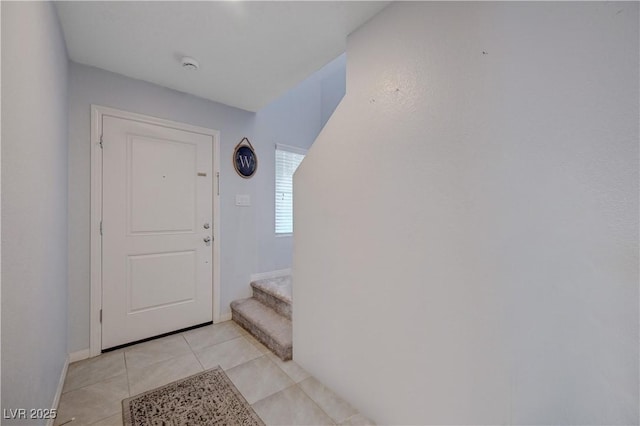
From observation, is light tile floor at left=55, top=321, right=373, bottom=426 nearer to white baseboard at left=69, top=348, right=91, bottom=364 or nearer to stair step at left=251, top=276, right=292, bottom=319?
white baseboard at left=69, top=348, right=91, bottom=364

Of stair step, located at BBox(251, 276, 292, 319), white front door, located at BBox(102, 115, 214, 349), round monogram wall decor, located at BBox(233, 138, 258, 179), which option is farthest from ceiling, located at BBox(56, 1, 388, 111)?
stair step, located at BBox(251, 276, 292, 319)

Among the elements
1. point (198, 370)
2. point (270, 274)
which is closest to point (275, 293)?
point (270, 274)

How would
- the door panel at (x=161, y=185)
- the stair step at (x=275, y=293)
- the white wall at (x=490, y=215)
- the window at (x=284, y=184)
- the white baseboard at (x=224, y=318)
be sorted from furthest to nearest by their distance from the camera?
the window at (x=284, y=184) < the white baseboard at (x=224, y=318) < the stair step at (x=275, y=293) < the door panel at (x=161, y=185) < the white wall at (x=490, y=215)

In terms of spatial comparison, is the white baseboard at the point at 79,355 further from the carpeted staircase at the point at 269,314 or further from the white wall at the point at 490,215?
the white wall at the point at 490,215

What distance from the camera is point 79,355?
2.02 m

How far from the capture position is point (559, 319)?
84 centimetres

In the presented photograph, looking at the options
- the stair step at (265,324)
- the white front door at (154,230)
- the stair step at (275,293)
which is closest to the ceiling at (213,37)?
the white front door at (154,230)

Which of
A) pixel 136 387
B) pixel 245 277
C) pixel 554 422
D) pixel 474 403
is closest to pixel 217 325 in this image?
pixel 245 277

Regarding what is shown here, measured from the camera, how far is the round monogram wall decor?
2.83 m

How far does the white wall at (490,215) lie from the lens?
76 centimetres

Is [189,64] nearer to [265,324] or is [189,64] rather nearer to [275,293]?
[275,293]

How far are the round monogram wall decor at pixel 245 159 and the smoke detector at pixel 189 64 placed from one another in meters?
0.91

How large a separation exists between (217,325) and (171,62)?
2465 millimetres

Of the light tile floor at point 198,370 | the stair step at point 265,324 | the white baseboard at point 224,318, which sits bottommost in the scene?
the light tile floor at point 198,370
